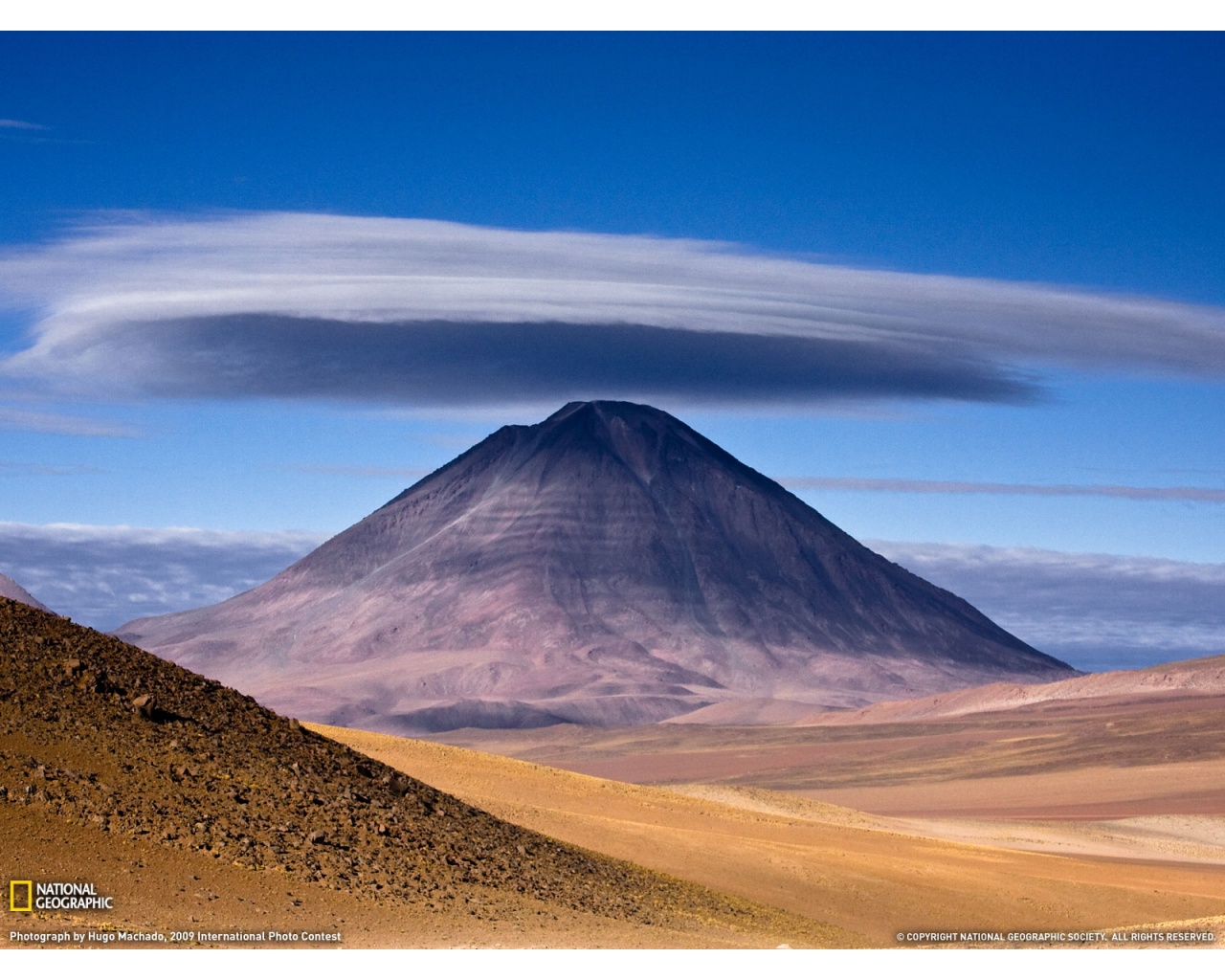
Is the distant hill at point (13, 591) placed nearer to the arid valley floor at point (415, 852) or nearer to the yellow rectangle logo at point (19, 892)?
the arid valley floor at point (415, 852)

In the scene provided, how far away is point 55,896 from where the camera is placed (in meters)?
19.2

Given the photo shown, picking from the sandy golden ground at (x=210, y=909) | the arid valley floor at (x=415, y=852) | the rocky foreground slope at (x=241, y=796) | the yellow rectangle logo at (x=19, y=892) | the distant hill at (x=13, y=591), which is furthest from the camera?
the distant hill at (x=13, y=591)

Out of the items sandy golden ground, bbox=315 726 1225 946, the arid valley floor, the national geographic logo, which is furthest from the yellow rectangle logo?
sandy golden ground, bbox=315 726 1225 946

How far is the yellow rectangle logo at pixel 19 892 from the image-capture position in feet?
61.6

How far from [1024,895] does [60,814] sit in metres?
22.1

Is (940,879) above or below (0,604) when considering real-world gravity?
below

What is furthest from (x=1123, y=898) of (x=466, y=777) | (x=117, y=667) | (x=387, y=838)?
(x=117, y=667)

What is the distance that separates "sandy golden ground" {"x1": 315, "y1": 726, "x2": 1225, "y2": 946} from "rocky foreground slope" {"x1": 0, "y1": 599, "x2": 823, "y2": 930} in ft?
13.3

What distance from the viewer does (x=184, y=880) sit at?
67.6 feet

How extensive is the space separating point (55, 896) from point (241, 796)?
450cm

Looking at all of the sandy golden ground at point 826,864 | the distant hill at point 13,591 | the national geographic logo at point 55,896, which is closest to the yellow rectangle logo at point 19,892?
the national geographic logo at point 55,896

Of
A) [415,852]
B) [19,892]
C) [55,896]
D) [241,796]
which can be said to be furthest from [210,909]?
[415,852]
